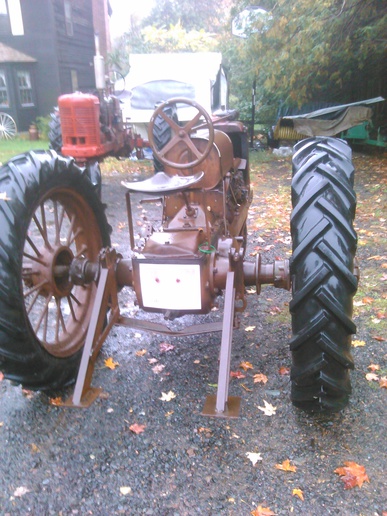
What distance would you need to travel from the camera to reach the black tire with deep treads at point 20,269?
8.50ft

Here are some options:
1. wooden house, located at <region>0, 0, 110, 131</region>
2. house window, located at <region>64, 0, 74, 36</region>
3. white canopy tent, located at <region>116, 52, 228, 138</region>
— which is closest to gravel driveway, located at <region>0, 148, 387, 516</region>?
white canopy tent, located at <region>116, 52, 228, 138</region>

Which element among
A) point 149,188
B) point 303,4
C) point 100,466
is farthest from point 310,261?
point 303,4

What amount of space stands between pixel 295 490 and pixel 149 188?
1.85 meters

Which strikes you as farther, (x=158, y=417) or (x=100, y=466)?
(x=158, y=417)

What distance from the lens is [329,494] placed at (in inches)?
94.3

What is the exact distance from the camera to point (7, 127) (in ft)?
62.1

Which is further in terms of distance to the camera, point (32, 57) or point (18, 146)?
point (32, 57)

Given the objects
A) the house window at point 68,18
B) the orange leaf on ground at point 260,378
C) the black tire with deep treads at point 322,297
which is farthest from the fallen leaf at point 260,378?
the house window at point 68,18

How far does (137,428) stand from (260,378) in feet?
3.15

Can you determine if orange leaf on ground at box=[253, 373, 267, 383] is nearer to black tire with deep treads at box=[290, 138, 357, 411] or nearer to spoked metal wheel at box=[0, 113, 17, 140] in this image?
black tire with deep treads at box=[290, 138, 357, 411]

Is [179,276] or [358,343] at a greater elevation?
[179,276]

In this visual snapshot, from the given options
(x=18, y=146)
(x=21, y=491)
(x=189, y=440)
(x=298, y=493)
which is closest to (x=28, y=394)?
(x=21, y=491)

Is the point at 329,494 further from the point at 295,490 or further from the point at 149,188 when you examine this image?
the point at 149,188

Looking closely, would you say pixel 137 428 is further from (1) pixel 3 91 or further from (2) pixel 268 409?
(1) pixel 3 91
